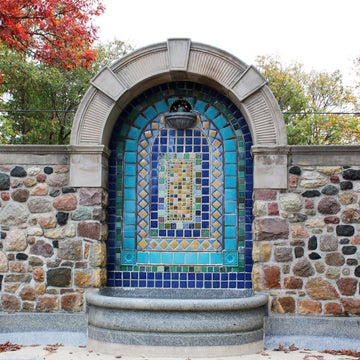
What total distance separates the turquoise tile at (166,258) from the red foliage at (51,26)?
5121 mm

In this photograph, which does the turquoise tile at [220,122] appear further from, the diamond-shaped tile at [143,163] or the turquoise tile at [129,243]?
the turquoise tile at [129,243]

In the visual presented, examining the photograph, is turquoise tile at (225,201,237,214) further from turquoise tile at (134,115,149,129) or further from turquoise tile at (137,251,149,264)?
turquoise tile at (134,115,149,129)

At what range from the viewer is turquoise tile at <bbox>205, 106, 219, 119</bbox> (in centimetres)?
682

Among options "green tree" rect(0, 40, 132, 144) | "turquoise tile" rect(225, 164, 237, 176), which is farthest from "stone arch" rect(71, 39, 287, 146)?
"green tree" rect(0, 40, 132, 144)

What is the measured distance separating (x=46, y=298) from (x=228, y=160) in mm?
2952

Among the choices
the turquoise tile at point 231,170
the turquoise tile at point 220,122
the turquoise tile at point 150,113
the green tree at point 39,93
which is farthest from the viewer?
the green tree at point 39,93

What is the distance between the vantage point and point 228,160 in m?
6.70

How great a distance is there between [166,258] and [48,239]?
1.55 meters

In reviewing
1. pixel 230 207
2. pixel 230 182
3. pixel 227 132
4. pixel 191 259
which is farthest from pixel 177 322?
pixel 227 132

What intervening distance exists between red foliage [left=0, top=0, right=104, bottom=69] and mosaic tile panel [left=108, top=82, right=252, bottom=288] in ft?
12.2

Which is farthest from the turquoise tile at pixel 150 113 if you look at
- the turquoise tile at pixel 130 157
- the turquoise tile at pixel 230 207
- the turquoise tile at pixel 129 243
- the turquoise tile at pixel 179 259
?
the turquoise tile at pixel 179 259

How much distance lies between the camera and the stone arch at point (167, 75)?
638cm

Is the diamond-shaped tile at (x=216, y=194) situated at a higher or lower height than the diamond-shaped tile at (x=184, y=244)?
higher

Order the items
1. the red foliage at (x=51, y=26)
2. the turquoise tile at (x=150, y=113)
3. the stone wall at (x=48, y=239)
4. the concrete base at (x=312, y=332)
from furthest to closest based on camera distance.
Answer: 1. the red foliage at (x=51, y=26)
2. the turquoise tile at (x=150, y=113)
3. the stone wall at (x=48, y=239)
4. the concrete base at (x=312, y=332)
